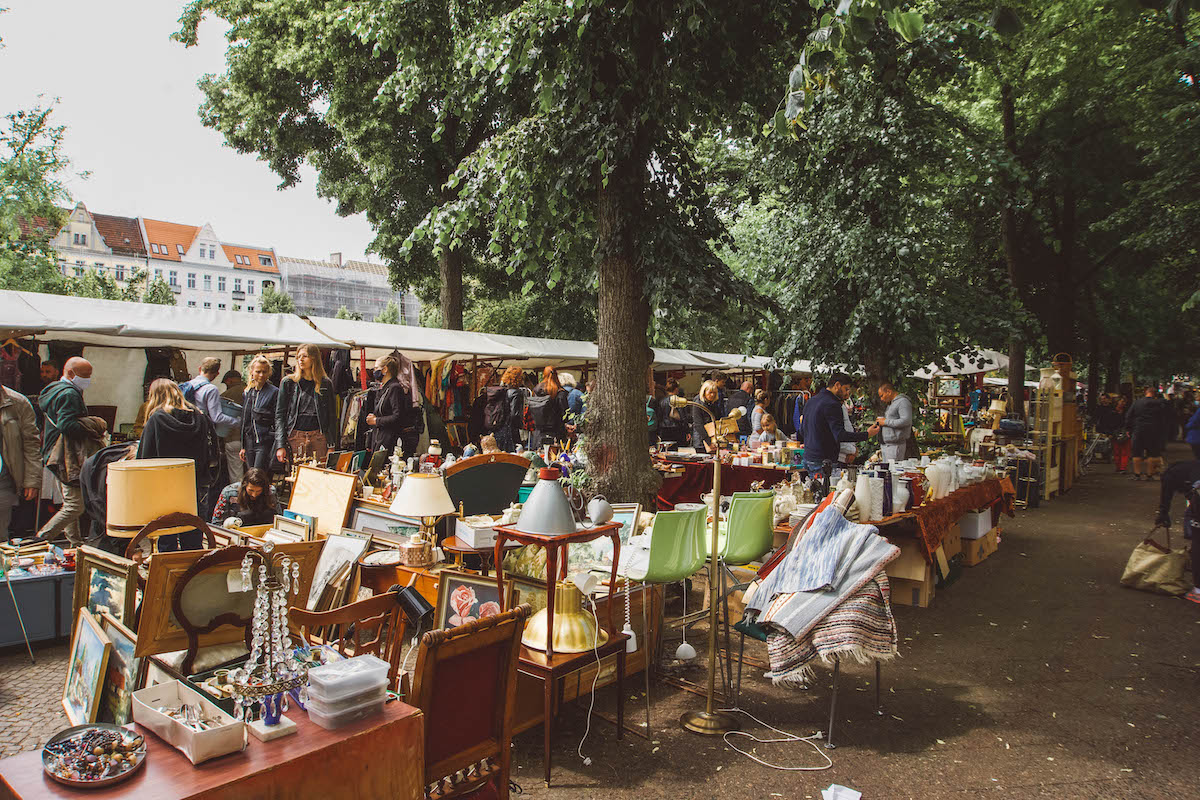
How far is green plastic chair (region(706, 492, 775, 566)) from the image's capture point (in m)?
4.61

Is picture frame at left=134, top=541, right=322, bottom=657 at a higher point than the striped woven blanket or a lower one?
higher

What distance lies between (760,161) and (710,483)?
5107 millimetres

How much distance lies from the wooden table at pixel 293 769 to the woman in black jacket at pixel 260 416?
5.48 metres

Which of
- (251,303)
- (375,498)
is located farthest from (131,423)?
(251,303)

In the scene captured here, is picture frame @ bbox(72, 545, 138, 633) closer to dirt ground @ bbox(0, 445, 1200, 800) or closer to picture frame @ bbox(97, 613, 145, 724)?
picture frame @ bbox(97, 613, 145, 724)

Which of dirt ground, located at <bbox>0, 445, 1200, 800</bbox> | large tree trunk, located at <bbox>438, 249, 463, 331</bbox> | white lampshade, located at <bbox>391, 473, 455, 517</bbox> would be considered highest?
large tree trunk, located at <bbox>438, 249, 463, 331</bbox>

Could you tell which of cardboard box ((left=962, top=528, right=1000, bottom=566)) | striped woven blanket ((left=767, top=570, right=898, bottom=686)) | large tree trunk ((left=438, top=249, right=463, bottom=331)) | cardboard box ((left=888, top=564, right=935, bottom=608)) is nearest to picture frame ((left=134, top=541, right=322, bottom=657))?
striped woven blanket ((left=767, top=570, right=898, bottom=686))

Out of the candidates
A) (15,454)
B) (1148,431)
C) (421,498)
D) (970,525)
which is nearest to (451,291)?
(15,454)

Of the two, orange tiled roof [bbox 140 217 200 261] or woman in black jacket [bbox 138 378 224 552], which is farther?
orange tiled roof [bbox 140 217 200 261]

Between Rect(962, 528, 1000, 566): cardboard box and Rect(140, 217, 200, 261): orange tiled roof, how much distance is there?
76.3 meters

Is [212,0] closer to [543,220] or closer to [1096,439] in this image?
[543,220]

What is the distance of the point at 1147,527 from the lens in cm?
941

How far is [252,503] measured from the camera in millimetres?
5488

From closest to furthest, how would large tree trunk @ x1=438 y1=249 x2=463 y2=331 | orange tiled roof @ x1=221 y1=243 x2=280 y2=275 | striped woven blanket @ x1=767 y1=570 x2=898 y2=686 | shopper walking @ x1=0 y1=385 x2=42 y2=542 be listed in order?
striped woven blanket @ x1=767 y1=570 x2=898 y2=686 → shopper walking @ x1=0 y1=385 x2=42 y2=542 → large tree trunk @ x1=438 y1=249 x2=463 y2=331 → orange tiled roof @ x1=221 y1=243 x2=280 y2=275
